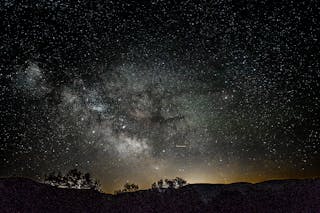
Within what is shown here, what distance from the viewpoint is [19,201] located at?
4637mm

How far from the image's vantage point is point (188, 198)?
508cm

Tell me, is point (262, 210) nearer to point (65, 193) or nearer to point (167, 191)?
point (167, 191)

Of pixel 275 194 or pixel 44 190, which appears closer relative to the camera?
pixel 44 190

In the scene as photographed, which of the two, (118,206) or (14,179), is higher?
(14,179)

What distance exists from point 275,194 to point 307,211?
1.52ft

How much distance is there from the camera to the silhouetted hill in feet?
15.7

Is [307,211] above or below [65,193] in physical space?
below

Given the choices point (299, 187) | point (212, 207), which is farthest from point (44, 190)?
point (299, 187)

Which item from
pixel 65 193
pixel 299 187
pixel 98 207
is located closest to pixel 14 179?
pixel 65 193

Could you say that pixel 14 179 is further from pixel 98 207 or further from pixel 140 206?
pixel 140 206

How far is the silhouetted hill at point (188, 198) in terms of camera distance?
4.79 m

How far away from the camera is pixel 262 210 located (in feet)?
16.6

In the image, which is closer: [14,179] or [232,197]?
[14,179]

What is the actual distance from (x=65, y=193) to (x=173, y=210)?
148 cm
